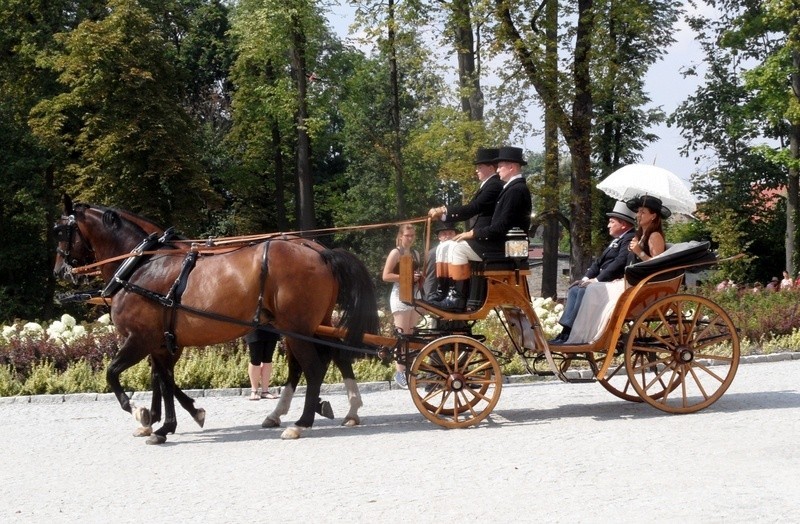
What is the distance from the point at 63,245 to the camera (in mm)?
10625

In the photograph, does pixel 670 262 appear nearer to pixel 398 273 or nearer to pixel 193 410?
pixel 398 273

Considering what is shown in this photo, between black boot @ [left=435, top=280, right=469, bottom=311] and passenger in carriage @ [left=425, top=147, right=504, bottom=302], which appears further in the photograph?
black boot @ [left=435, top=280, right=469, bottom=311]

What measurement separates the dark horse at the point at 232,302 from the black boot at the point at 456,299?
2.44ft

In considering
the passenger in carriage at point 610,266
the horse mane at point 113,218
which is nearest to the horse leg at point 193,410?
the horse mane at point 113,218

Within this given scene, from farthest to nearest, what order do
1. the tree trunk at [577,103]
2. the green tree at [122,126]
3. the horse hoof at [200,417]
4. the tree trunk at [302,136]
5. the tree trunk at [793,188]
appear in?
the tree trunk at [302,136], the green tree at [122,126], the tree trunk at [793,188], the tree trunk at [577,103], the horse hoof at [200,417]

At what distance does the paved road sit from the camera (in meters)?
6.95

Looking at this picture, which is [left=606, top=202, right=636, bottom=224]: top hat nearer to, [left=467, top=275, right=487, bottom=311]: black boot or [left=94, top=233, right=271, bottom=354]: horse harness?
[left=467, top=275, right=487, bottom=311]: black boot

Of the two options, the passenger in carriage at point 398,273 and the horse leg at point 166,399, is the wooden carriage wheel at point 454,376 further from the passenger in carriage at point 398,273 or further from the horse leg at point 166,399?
the horse leg at point 166,399

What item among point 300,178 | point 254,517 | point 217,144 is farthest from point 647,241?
point 217,144

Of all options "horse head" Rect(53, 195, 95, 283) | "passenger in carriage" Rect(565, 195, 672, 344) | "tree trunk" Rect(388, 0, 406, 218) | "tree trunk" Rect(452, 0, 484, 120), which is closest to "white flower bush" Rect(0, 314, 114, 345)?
"horse head" Rect(53, 195, 95, 283)

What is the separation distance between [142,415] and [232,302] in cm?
131

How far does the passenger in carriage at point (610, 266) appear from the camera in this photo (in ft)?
35.7

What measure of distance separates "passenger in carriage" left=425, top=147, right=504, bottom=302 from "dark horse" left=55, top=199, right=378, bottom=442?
92 centimetres

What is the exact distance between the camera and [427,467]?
8.26 metres
